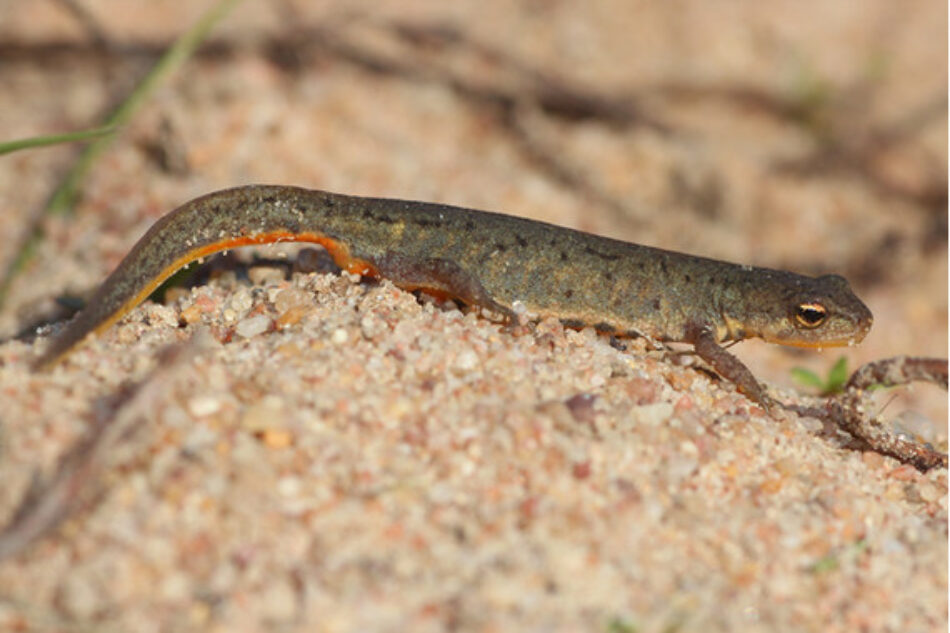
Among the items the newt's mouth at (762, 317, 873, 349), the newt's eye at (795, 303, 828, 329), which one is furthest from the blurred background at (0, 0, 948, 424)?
the newt's eye at (795, 303, 828, 329)

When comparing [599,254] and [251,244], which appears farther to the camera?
[599,254]

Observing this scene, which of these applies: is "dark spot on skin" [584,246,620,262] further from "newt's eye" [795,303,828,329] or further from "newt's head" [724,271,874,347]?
"newt's eye" [795,303,828,329]

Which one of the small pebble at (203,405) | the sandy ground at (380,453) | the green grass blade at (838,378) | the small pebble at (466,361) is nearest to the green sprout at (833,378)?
the green grass blade at (838,378)

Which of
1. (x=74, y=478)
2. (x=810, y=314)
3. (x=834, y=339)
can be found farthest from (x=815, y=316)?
(x=74, y=478)

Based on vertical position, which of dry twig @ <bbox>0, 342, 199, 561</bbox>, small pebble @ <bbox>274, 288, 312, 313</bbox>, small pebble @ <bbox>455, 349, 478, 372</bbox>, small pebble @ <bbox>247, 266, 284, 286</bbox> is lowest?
dry twig @ <bbox>0, 342, 199, 561</bbox>

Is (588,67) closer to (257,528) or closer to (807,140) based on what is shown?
(807,140)

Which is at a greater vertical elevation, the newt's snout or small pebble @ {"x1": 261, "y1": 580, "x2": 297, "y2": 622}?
the newt's snout

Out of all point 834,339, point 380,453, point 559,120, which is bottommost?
point 380,453

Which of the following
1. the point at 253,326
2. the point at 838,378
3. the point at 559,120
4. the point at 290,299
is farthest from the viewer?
the point at 559,120

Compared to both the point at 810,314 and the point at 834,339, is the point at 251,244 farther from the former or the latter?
the point at 834,339
